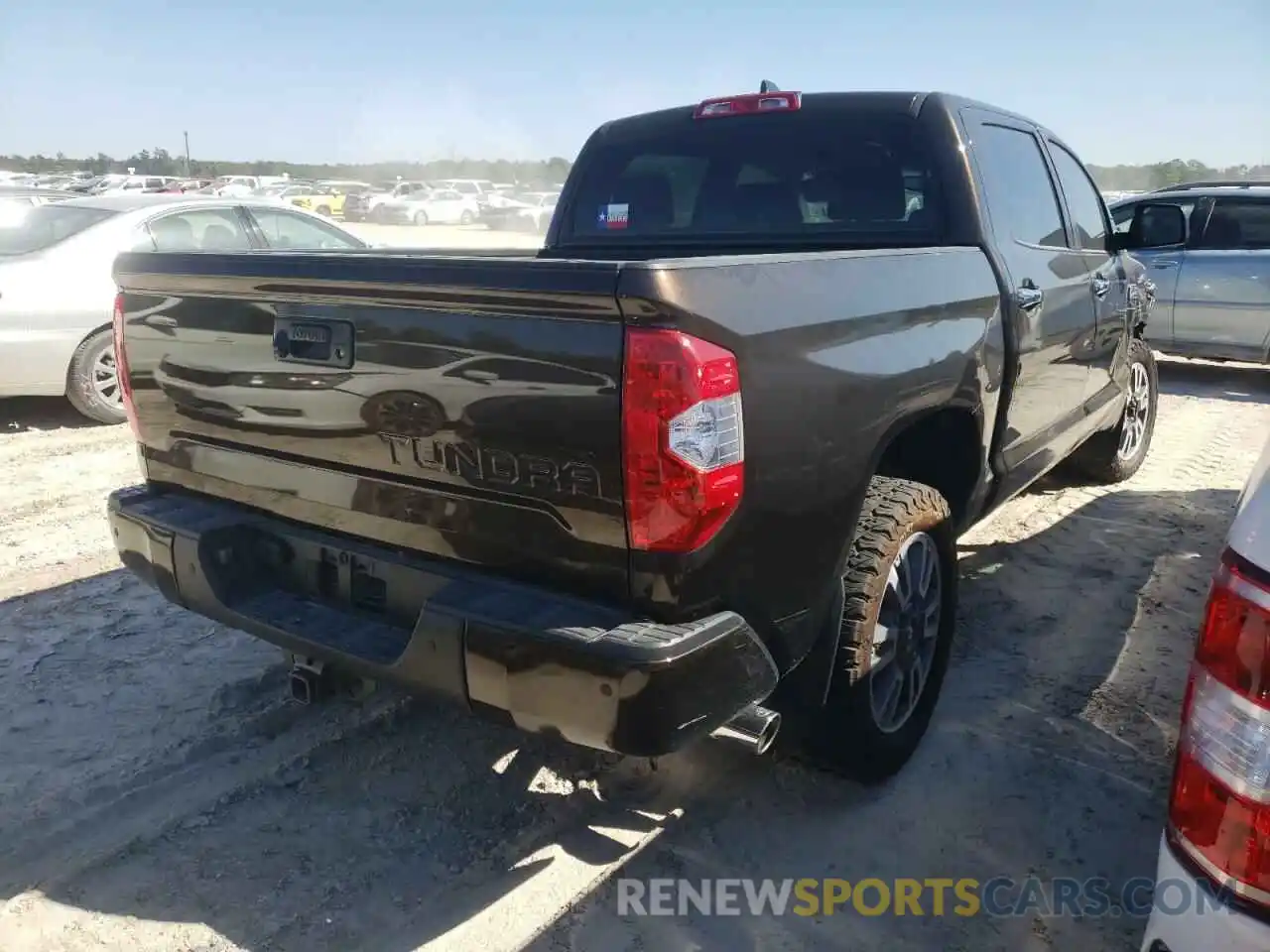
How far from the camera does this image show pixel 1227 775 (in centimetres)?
137

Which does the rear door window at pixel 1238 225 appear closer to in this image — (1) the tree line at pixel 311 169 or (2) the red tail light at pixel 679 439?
(2) the red tail light at pixel 679 439

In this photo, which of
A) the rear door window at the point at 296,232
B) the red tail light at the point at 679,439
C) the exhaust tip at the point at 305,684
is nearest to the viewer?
the red tail light at the point at 679,439

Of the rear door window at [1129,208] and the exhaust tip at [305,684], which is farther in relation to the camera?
the rear door window at [1129,208]

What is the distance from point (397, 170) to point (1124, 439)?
249 ft

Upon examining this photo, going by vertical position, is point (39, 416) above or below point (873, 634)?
below

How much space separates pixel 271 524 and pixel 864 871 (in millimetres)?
1813

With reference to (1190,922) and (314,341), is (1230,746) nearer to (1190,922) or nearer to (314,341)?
(1190,922)

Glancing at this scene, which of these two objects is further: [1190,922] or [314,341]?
[314,341]

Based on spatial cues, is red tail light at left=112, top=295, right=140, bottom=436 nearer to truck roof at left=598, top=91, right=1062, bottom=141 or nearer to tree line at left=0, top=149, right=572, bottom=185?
truck roof at left=598, top=91, right=1062, bottom=141

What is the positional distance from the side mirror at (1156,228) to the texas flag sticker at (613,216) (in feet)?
7.85

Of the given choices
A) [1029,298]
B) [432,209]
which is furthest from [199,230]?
[432,209]

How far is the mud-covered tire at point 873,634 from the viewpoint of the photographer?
2531mm

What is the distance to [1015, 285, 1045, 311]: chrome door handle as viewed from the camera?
328 cm

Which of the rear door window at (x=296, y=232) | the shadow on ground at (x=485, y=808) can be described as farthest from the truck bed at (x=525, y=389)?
the rear door window at (x=296, y=232)
